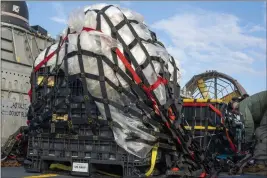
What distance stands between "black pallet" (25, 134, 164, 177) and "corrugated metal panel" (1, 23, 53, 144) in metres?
3.81

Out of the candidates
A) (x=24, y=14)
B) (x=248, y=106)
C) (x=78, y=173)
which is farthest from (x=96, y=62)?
(x=24, y=14)

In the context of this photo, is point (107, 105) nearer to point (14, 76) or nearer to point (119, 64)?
point (119, 64)

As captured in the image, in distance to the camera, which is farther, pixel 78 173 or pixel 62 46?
pixel 62 46

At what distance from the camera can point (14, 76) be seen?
9367mm

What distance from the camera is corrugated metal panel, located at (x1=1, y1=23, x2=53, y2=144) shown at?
888 centimetres

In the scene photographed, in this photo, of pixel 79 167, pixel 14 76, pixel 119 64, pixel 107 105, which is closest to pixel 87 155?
pixel 79 167

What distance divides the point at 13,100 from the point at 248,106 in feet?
19.2

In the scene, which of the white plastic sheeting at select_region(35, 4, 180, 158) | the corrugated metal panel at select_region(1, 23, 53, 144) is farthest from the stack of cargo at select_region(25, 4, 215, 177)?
the corrugated metal panel at select_region(1, 23, 53, 144)

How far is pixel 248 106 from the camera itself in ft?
25.1

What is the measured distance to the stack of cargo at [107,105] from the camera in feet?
15.6

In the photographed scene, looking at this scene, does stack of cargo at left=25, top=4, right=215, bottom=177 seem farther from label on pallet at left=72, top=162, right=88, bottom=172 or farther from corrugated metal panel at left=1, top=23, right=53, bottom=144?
corrugated metal panel at left=1, top=23, right=53, bottom=144

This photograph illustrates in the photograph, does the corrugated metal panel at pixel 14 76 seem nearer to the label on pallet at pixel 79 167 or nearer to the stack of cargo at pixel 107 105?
the stack of cargo at pixel 107 105

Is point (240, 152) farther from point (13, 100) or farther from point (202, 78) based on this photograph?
point (202, 78)

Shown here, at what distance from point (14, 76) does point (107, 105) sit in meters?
5.46
